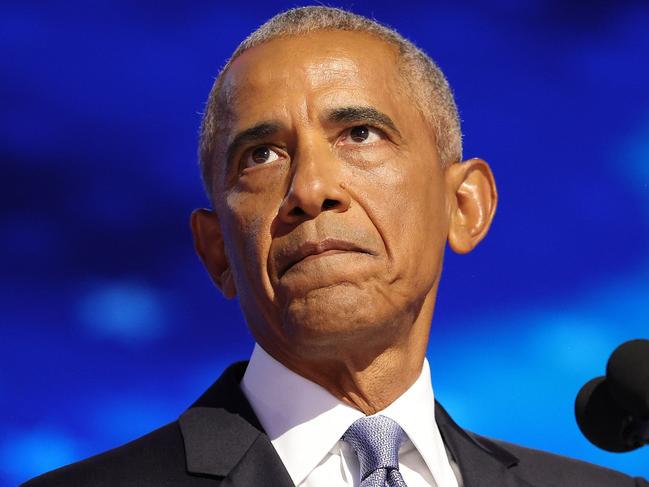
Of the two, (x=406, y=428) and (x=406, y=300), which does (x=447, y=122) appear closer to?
(x=406, y=300)

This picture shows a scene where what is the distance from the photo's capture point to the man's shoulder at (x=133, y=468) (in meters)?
2.11

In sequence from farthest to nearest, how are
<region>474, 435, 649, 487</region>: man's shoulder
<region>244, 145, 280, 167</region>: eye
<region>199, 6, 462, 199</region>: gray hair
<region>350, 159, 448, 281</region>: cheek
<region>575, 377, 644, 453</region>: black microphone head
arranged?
1. <region>474, 435, 649, 487</region>: man's shoulder
2. <region>199, 6, 462, 199</region>: gray hair
3. <region>244, 145, 280, 167</region>: eye
4. <region>350, 159, 448, 281</region>: cheek
5. <region>575, 377, 644, 453</region>: black microphone head

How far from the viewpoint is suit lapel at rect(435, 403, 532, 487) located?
234 centimetres

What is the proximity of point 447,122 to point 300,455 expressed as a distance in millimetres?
978

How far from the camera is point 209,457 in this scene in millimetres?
2127

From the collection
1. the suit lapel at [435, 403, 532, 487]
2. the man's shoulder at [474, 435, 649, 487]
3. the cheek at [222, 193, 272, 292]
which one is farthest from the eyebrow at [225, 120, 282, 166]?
the man's shoulder at [474, 435, 649, 487]

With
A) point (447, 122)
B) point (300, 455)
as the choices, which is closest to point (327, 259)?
point (300, 455)

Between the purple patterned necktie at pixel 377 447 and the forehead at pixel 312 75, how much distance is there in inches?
28.8

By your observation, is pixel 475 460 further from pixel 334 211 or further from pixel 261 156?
pixel 261 156

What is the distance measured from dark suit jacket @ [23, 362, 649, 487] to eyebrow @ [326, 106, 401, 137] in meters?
0.70

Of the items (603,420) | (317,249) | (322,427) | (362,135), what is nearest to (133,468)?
(322,427)

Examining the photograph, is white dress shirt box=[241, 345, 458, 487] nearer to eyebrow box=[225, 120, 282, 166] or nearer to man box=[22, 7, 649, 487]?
man box=[22, 7, 649, 487]

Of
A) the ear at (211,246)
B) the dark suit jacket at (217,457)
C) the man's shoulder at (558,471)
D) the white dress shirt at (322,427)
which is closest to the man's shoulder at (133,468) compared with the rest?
the dark suit jacket at (217,457)

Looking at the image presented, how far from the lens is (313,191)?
2.06 m
